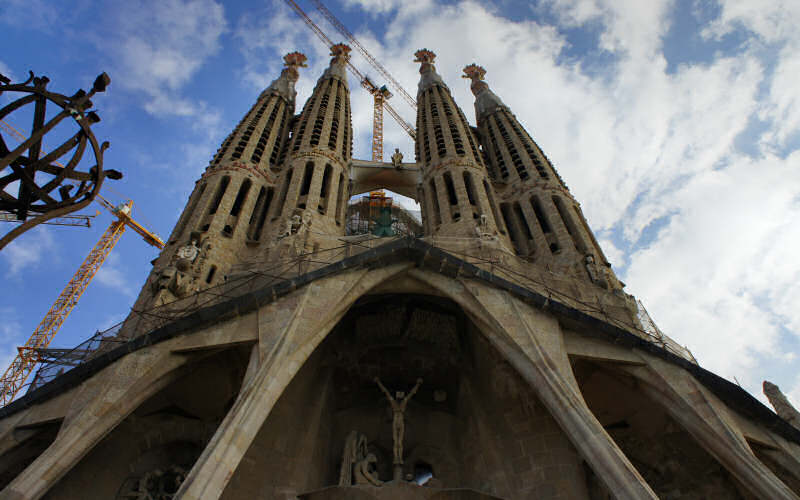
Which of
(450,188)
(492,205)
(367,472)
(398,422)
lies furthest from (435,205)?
(367,472)

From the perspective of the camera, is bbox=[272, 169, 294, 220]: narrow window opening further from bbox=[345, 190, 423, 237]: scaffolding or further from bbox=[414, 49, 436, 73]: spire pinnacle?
bbox=[414, 49, 436, 73]: spire pinnacle

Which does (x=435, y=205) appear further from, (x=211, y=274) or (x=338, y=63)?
(x=338, y=63)

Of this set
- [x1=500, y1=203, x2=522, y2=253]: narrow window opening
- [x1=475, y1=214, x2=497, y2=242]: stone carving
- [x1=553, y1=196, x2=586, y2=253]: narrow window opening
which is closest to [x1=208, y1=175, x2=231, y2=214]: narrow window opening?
[x1=475, y1=214, x2=497, y2=242]: stone carving

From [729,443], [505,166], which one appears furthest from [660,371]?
[505,166]

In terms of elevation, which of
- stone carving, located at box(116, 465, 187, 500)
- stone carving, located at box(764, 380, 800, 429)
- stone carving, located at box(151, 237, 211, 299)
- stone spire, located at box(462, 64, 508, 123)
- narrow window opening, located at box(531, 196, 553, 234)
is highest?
stone spire, located at box(462, 64, 508, 123)

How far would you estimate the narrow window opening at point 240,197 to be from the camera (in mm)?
20195

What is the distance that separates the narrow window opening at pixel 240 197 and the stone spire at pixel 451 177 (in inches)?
294

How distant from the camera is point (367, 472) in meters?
11.6

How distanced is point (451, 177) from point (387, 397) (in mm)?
13340

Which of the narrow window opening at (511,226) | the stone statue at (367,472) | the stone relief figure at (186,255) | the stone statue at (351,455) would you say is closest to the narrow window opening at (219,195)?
the stone relief figure at (186,255)

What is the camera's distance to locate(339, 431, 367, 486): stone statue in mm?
11500

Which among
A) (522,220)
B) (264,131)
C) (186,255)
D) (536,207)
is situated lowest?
(186,255)

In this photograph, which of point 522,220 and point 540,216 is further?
point 522,220

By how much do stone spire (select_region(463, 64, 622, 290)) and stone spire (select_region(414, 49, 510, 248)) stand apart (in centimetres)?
109
